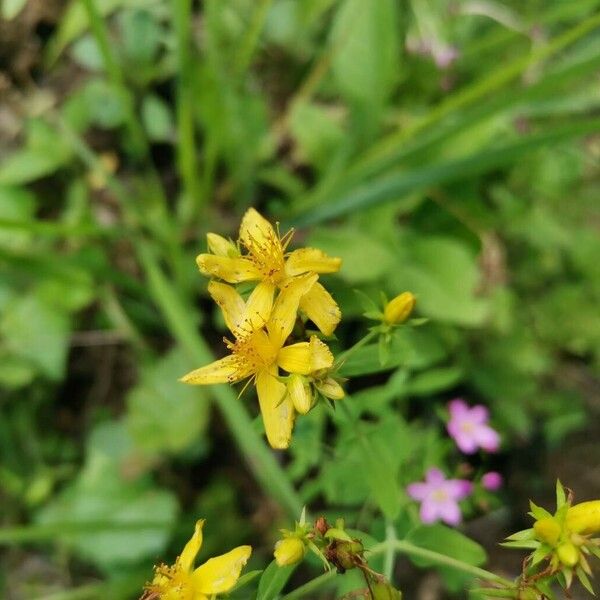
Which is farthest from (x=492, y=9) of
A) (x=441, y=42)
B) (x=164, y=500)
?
(x=164, y=500)

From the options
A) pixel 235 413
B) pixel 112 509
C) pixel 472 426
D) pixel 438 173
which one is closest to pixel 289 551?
pixel 235 413

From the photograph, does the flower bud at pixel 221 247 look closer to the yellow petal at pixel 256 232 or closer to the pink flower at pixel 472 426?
the yellow petal at pixel 256 232

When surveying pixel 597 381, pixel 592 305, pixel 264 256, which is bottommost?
pixel 597 381

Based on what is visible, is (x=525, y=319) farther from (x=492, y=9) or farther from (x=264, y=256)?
(x=264, y=256)

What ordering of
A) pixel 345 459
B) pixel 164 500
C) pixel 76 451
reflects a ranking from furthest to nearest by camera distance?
pixel 76 451 → pixel 164 500 → pixel 345 459

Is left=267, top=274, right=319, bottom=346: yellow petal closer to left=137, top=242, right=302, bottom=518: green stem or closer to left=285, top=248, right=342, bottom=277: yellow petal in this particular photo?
left=285, top=248, right=342, bottom=277: yellow petal

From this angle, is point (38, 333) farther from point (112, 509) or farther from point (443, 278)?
point (443, 278)

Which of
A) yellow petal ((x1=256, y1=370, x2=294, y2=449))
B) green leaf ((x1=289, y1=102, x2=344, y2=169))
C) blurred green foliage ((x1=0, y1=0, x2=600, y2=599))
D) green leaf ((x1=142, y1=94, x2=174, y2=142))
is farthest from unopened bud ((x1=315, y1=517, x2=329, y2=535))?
green leaf ((x1=142, y1=94, x2=174, y2=142))
